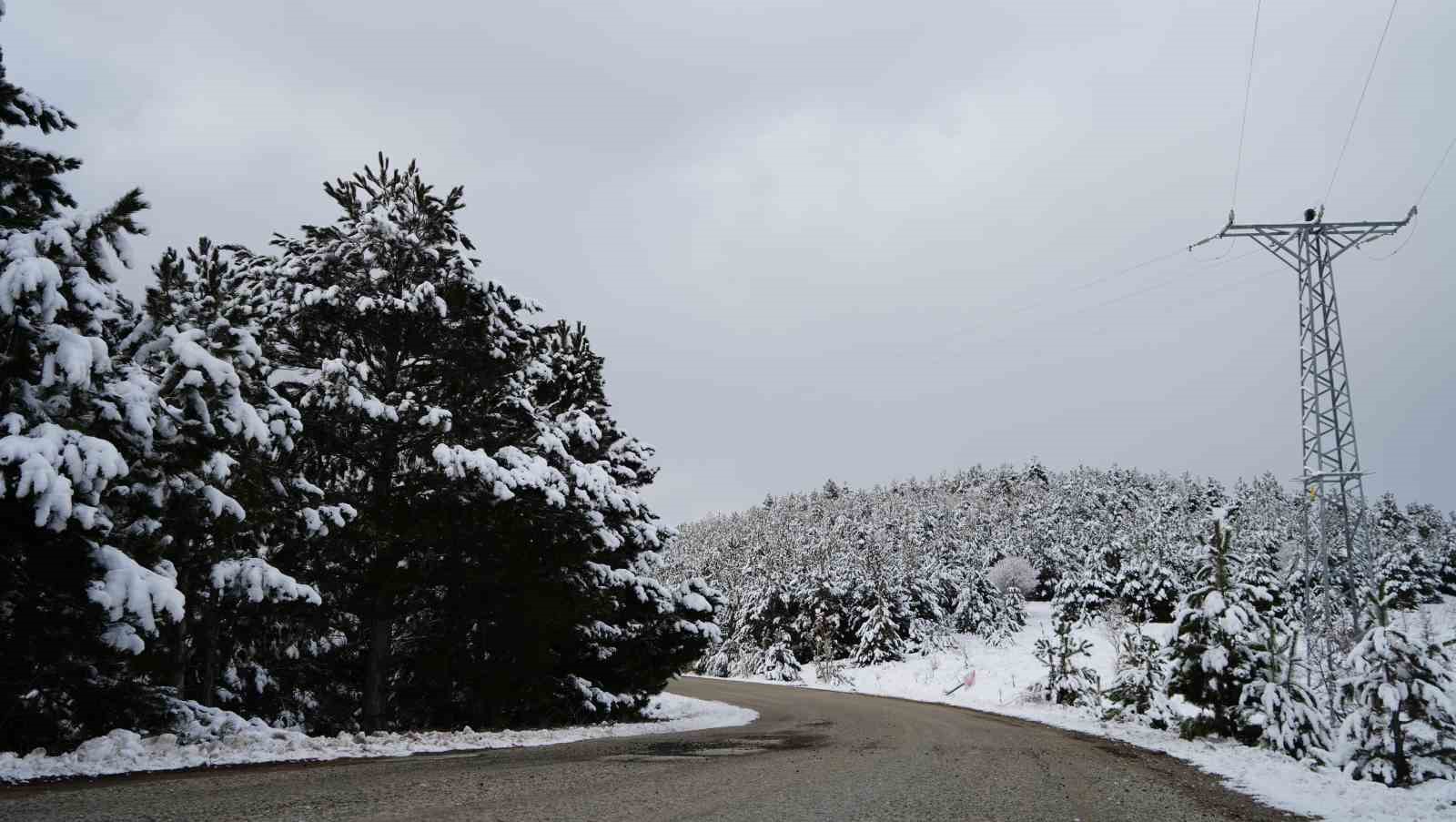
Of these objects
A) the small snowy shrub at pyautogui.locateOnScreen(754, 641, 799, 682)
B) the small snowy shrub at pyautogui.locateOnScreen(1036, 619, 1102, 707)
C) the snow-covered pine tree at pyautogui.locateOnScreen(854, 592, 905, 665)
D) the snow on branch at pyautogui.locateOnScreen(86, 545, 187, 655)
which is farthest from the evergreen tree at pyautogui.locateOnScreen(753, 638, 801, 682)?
the snow on branch at pyautogui.locateOnScreen(86, 545, 187, 655)

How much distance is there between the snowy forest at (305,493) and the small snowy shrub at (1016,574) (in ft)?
254

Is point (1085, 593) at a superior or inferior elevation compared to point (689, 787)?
superior

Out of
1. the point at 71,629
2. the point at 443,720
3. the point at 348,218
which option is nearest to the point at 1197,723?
the point at 443,720

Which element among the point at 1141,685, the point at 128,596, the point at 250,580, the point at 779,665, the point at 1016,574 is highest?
the point at 1016,574

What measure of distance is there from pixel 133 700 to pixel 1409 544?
120556mm

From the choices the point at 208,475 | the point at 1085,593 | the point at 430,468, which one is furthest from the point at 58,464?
the point at 1085,593

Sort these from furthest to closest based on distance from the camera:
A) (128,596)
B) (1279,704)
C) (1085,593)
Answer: (1085,593)
(1279,704)
(128,596)

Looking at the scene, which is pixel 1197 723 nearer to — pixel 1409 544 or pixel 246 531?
pixel 246 531

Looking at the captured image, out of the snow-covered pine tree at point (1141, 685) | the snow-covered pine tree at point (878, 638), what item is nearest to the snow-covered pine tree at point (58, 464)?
the snow-covered pine tree at point (1141, 685)

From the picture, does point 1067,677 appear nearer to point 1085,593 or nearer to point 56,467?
point 56,467

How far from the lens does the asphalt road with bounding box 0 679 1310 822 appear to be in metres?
6.21

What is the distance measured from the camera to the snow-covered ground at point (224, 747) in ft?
24.7

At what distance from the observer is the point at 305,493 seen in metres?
12.9

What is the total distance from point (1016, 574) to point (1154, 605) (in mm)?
23595
